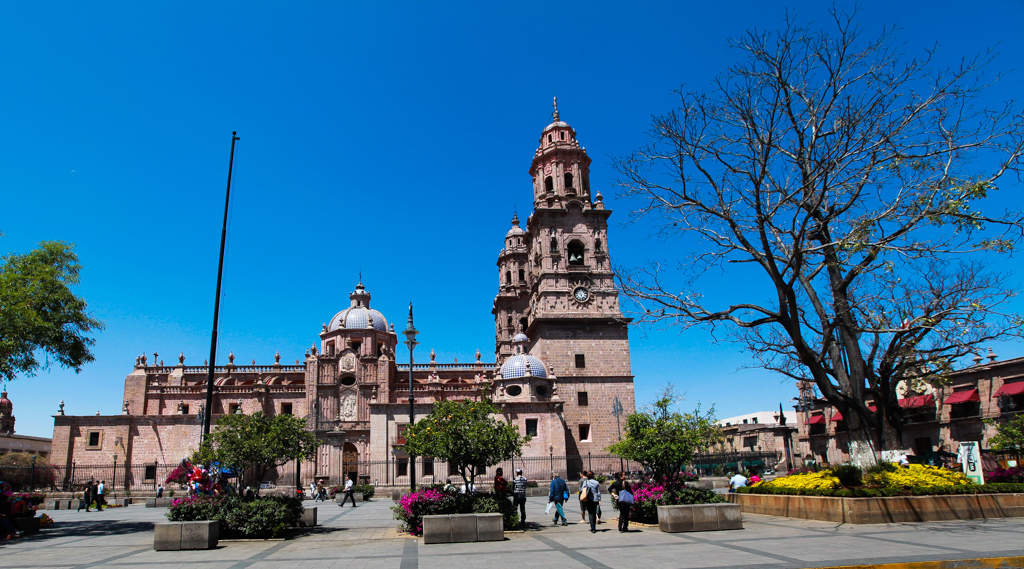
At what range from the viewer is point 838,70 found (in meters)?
14.1

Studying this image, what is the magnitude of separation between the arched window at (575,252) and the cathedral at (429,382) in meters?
0.07

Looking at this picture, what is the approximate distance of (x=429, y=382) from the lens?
4675cm

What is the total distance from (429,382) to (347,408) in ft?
20.4

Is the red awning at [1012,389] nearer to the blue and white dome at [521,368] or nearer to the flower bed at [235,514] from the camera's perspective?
the blue and white dome at [521,368]

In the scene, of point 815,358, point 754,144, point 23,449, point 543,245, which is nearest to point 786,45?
point 754,144

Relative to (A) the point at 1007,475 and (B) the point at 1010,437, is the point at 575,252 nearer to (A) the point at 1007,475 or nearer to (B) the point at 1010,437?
(B) the point at 1010,437

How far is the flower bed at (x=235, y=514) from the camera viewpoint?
13930mm

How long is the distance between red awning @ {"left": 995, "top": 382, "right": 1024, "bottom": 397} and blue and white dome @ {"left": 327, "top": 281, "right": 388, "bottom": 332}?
41.7 m

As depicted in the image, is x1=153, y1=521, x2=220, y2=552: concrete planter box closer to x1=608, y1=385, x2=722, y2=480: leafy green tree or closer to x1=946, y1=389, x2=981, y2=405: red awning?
x1=608, y1=385, x2=722, y2=480: leafy green tree

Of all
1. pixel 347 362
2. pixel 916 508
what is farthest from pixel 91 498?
pixel 916 508

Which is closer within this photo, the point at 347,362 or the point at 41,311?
the point at 41,311

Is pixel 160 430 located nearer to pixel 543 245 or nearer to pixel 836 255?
pixel 543 245

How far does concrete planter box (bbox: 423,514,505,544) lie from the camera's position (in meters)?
13.1

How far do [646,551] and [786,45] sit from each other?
11094 mm
